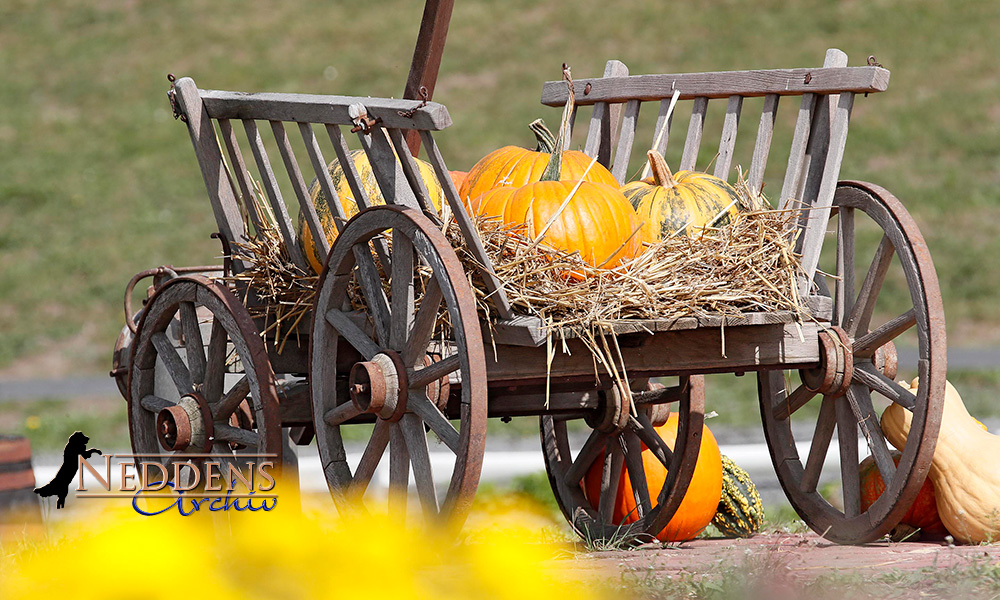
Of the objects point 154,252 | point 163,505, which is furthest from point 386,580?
point 154,252

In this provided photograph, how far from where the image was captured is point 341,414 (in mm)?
3414

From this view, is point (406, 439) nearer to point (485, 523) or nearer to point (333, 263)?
point (333, 263)

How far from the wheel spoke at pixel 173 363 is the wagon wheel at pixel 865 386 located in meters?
1.96

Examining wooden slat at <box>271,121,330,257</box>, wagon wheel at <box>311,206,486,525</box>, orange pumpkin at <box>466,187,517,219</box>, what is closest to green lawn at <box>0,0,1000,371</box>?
wooden slat at <box>271,121,330,257</box>

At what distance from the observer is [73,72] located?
18.2m

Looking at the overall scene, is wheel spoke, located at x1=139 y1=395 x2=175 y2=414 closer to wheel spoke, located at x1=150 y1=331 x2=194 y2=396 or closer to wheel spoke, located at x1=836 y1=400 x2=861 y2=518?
wheel spoke, located at x1=150 y1=331 x2=194 y2=396

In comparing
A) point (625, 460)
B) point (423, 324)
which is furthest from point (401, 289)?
point (625, 460)

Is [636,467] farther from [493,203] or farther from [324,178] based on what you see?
[324,178]

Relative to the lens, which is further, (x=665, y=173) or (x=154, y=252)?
(x=154, y=252)

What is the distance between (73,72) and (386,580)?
1840 cm

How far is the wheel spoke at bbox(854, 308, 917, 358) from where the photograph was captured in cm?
357

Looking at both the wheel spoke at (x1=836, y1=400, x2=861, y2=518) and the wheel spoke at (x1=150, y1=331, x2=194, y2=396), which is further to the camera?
the wheel spoke at (x1=150, y1=331, x2=194, y2=396)

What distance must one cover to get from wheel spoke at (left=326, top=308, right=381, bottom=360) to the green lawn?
353 inches

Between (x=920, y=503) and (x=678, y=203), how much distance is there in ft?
4.31
